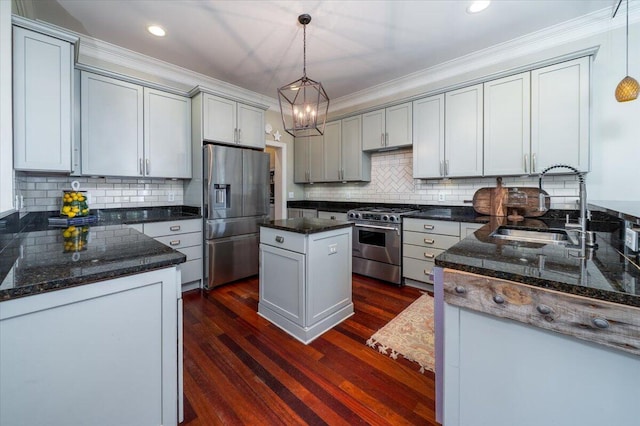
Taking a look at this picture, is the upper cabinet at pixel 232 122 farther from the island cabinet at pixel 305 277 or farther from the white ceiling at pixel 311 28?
the island cabinet at pixel 305 277

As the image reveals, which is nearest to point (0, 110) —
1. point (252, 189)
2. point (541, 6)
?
point (252, 189)

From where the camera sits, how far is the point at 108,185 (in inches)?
122

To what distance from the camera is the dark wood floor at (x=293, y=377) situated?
1.46 metres

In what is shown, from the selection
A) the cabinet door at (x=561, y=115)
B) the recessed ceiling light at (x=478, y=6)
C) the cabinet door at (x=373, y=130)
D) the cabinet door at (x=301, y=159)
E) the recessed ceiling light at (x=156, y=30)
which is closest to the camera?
the recessed ceiling light at (x=478, y=6)

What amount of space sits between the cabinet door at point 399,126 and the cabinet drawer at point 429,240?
4.08 feet

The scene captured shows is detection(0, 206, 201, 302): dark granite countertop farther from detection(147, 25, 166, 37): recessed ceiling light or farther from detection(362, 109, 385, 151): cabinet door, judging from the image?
detection(362, 109, 385, 151): cabinet door

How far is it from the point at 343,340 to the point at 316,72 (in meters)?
3.29

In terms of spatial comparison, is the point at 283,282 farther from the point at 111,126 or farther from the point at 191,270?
the point at 111,126

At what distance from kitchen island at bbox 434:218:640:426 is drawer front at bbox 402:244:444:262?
191cm

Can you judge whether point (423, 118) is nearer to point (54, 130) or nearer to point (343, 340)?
point (343, 340)

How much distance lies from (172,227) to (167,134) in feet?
3.82

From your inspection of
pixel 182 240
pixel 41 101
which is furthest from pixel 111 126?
pixel 182 240

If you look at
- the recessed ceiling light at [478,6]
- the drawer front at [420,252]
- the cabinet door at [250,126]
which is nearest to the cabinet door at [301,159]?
the cabinet door at [250,126]

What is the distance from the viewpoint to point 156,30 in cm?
266
